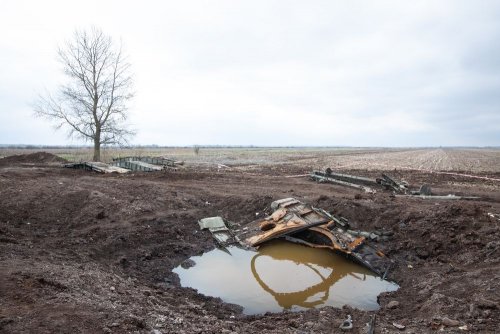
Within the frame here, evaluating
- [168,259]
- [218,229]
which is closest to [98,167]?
[218,229]

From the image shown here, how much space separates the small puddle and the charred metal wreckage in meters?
0.25

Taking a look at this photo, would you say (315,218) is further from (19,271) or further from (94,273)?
(19,271)

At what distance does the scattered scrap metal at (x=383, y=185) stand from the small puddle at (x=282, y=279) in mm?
6045

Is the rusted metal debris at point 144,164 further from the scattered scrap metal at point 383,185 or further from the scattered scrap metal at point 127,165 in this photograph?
the scattered scrap metal at point 383,185

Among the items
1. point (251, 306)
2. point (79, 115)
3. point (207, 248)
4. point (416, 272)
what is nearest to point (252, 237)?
point (207, 248)

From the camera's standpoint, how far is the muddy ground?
435cm

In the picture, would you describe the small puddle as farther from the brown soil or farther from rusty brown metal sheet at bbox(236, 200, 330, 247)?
the brown soil

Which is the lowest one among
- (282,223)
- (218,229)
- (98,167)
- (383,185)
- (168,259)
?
(168,259)

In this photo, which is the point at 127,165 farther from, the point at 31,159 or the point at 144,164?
the point at 31,159

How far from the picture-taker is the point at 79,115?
25172 mm

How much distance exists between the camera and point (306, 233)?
9219 millimetres

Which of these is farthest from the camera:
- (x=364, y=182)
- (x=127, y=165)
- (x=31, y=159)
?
(x=31, y=159)

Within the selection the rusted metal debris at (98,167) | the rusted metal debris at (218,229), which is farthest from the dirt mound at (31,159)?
the rusted metal debris at (218,229)

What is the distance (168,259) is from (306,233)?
369 cm
